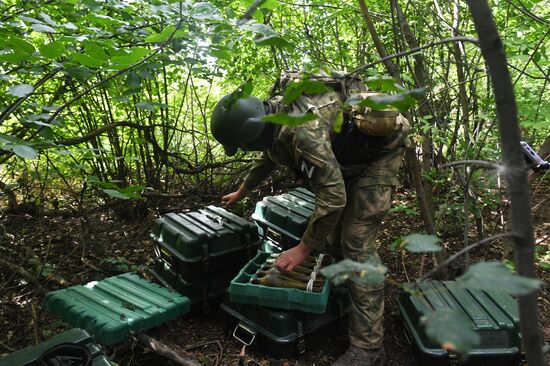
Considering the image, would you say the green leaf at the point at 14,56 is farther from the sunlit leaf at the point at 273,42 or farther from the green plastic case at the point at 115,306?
the green plastic case at the point at 115,306

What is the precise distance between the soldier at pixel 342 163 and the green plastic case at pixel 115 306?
33.4 inches

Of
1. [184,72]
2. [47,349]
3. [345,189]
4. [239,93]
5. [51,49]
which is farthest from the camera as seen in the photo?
[184,72]

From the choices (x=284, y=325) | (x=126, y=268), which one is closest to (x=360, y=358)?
(x=284, y=325)

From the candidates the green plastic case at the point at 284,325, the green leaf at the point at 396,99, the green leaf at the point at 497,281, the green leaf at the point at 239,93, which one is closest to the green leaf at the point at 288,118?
the green leaf at the point at 396,99

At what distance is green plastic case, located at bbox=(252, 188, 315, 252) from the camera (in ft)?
10.6

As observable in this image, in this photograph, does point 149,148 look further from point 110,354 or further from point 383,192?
point 383,192

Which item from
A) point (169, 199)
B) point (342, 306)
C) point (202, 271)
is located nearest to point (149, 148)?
point (169, 199)

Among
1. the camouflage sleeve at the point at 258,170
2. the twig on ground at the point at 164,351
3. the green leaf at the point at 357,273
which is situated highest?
the green leaf at the point at 357,273

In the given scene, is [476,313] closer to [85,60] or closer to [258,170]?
[258,170]

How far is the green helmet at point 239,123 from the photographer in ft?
8.76

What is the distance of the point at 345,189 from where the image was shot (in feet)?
9.32

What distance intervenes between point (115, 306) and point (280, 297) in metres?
1.05

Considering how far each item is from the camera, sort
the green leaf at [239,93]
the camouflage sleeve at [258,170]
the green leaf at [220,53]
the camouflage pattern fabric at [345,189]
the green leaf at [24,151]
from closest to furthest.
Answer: the green leaf at [239,93] < the green leaf at [24,151] < the green leaf at [220,53] < the camouflage pattern fabric at [345,189] < the camouflage sleeve at [258,170]

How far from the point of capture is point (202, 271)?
3.09 metres
